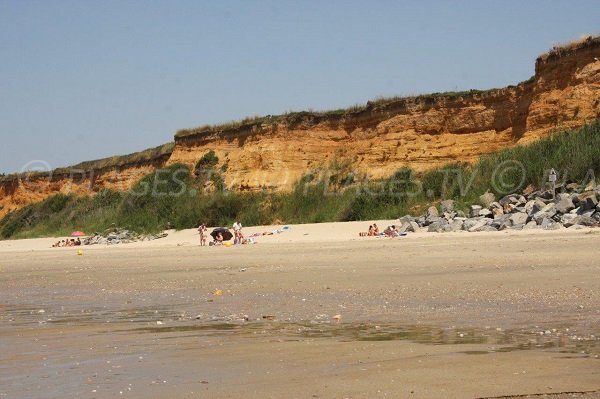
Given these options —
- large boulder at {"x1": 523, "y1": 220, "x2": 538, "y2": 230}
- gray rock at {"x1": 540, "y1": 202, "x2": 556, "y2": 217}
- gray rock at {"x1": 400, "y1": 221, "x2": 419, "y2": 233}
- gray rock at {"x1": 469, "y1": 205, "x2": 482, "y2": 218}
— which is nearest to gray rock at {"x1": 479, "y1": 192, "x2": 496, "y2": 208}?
gray rock at {"x1": 469, "y1": 205, "x2": 482, "y2": 218}

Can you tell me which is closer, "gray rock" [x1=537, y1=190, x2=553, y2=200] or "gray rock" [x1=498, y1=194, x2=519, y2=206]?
"gray rock" [x1=537, y1=190, x2=553, y2=200]

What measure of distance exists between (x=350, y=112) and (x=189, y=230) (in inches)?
361

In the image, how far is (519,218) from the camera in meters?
20.2

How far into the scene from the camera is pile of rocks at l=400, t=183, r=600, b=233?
19.2 m

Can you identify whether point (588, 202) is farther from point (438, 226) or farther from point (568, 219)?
point (438, 226)

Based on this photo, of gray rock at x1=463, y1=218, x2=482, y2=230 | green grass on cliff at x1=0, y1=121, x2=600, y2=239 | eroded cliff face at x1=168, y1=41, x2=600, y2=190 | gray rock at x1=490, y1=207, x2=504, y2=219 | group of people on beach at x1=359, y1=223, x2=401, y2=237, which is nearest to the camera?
gray rock at x1=463, y1=218, x2=482, y2=230

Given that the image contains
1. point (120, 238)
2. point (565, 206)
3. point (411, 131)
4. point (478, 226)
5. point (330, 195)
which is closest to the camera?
point (565, 206)

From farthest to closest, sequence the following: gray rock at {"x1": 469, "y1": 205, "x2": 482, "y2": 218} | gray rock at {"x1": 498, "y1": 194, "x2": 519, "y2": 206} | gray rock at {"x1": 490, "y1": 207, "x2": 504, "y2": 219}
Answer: gray rock at {"x1": 498, "y1": 194, "x2": 519, "y2": 206}
gray rock at {"x1": 469, "y1": 205, "x2": 482, "y2": 218}
gray rock at {"x1": 490, "y1": 207, "x2": 504, "y2": 219}

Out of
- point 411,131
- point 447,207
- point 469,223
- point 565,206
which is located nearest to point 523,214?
point 565,206

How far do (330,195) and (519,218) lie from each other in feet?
50.5

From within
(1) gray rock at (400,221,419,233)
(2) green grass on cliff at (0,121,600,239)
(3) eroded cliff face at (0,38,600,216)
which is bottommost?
(1) gray rock at (400,221,419,233)

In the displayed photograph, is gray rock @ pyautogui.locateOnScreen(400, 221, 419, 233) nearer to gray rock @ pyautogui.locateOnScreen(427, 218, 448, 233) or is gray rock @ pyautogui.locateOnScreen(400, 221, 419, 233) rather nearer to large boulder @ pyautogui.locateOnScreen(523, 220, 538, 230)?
gray rock @ pyautogui.locateOnScreen(427, 218, 448, 233)

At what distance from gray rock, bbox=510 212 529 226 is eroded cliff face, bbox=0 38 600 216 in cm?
839

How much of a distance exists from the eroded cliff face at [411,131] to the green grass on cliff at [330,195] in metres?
1.23
